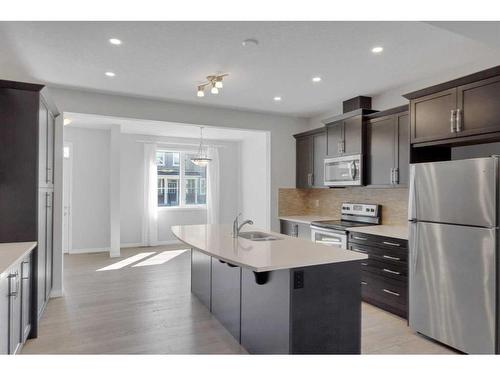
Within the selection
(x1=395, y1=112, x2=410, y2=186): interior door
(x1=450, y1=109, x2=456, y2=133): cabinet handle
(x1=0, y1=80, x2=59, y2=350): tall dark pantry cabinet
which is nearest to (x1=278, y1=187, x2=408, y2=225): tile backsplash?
(x1=395, y1=112, x2=410, y2=186): interior door

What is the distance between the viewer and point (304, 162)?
5387 mm

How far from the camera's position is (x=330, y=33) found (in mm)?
2543

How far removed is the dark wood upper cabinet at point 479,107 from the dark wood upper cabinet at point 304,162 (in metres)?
2.61

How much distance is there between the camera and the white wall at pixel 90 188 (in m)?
6.54

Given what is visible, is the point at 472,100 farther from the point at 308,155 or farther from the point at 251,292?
the point at 308,155

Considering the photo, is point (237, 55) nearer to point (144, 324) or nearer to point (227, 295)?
point (227, 295)

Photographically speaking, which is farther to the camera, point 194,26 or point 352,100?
point 352,100

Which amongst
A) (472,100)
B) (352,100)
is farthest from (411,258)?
(352,100)

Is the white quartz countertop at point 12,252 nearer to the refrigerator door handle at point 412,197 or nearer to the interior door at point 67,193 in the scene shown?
the refrigerator door handle at point 412,197

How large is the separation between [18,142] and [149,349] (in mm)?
2087

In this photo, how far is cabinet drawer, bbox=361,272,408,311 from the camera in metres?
3.22

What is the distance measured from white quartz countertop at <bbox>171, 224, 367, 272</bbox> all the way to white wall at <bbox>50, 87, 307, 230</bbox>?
207 cm

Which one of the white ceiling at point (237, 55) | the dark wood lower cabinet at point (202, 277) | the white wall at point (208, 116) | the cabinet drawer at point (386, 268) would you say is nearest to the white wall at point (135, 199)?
the white wall at point (208, 116)

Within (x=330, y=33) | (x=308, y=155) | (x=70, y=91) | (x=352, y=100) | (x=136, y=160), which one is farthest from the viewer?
(x=136, y=160)
